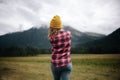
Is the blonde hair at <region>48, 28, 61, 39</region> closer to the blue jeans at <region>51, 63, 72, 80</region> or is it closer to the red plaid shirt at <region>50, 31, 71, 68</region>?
the red plaid shirt at <region>50, 31, 71, 68</region>

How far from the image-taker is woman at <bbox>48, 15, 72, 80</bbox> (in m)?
2.83

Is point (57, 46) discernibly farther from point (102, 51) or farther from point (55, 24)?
point (102, 51)

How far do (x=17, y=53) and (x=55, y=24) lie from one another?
2627 inches

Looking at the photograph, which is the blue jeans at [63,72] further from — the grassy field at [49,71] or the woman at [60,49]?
the grassy field at [49,71]

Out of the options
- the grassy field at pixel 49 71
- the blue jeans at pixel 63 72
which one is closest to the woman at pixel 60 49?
the blue jeans at pixel 63 72

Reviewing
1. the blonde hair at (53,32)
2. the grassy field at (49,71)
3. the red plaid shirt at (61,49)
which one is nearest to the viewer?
the red plaid shirt at (61,49)

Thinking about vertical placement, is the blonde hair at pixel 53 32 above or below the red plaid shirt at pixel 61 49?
above

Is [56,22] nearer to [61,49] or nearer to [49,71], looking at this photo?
[61,49]

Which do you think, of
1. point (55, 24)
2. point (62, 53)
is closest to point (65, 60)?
point (62, 53)

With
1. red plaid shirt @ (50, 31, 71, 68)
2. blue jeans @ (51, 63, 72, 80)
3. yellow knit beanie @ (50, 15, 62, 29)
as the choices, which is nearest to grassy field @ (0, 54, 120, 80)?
blue jeans @ (51, 63, 72, 80)

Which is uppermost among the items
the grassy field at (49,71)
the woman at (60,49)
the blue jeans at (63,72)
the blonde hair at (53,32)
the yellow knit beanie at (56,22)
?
the yellow knit beanie at (56,22)

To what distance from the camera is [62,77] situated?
289 centimetres

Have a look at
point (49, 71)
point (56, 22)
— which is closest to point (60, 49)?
point (56, 22)

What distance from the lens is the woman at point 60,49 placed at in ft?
9.29
